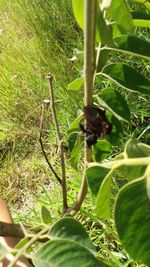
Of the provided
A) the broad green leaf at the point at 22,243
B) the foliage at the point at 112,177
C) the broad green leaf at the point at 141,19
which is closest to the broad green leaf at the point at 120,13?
the foliage at the point at 112,177

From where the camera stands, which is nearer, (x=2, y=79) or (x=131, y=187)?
(x=131, y=187)

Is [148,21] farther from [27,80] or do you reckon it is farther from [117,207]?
[27,80]

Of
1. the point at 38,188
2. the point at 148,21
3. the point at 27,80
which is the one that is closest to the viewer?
the point at 148,21

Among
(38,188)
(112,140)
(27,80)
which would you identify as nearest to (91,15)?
(112,140)

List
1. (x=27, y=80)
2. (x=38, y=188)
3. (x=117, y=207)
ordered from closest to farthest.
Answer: (x=117, y=207) < (x=38, y=188) < (x=27, y=80)

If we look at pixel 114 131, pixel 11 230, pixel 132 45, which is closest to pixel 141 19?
pixel 132 45

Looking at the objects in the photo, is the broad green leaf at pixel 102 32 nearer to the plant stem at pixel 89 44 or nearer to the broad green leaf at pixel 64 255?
the plant stem at pixel 89 44
